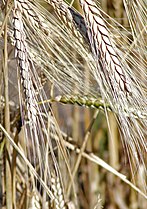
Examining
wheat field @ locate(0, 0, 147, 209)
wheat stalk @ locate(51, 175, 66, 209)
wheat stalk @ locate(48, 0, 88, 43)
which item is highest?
wheat stalk @ locate(48, 0, 88, 43)

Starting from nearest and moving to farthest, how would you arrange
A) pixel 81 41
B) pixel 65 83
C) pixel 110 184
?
1. pixel 81 41
2. pixel 65 83
3. pixel 110 184

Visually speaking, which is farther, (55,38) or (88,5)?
(55,38)

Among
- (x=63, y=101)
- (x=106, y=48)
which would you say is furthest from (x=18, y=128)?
(x=106, y=48)

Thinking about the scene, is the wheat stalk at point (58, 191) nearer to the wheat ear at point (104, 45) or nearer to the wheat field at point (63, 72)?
the wheat field at point (63, 72)

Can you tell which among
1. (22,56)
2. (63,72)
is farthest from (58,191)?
(22,56)

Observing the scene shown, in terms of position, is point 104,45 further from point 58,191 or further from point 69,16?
point 58,191

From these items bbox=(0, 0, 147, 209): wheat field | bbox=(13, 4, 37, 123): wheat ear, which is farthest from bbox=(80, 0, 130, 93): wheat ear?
bbox=(13, 4, 37, 123): wheat ear

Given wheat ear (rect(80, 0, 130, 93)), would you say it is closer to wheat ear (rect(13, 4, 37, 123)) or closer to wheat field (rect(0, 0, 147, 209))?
wheat field (rect(0, 0, 147, 209))

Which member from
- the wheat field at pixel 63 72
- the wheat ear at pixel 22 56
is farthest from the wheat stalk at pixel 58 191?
the wheat ear at pixel 22 56

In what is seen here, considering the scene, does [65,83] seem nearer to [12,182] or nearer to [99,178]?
[12,182]

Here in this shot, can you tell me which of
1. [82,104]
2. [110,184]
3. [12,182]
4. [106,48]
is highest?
[106,48]

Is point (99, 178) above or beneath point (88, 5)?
beneath
